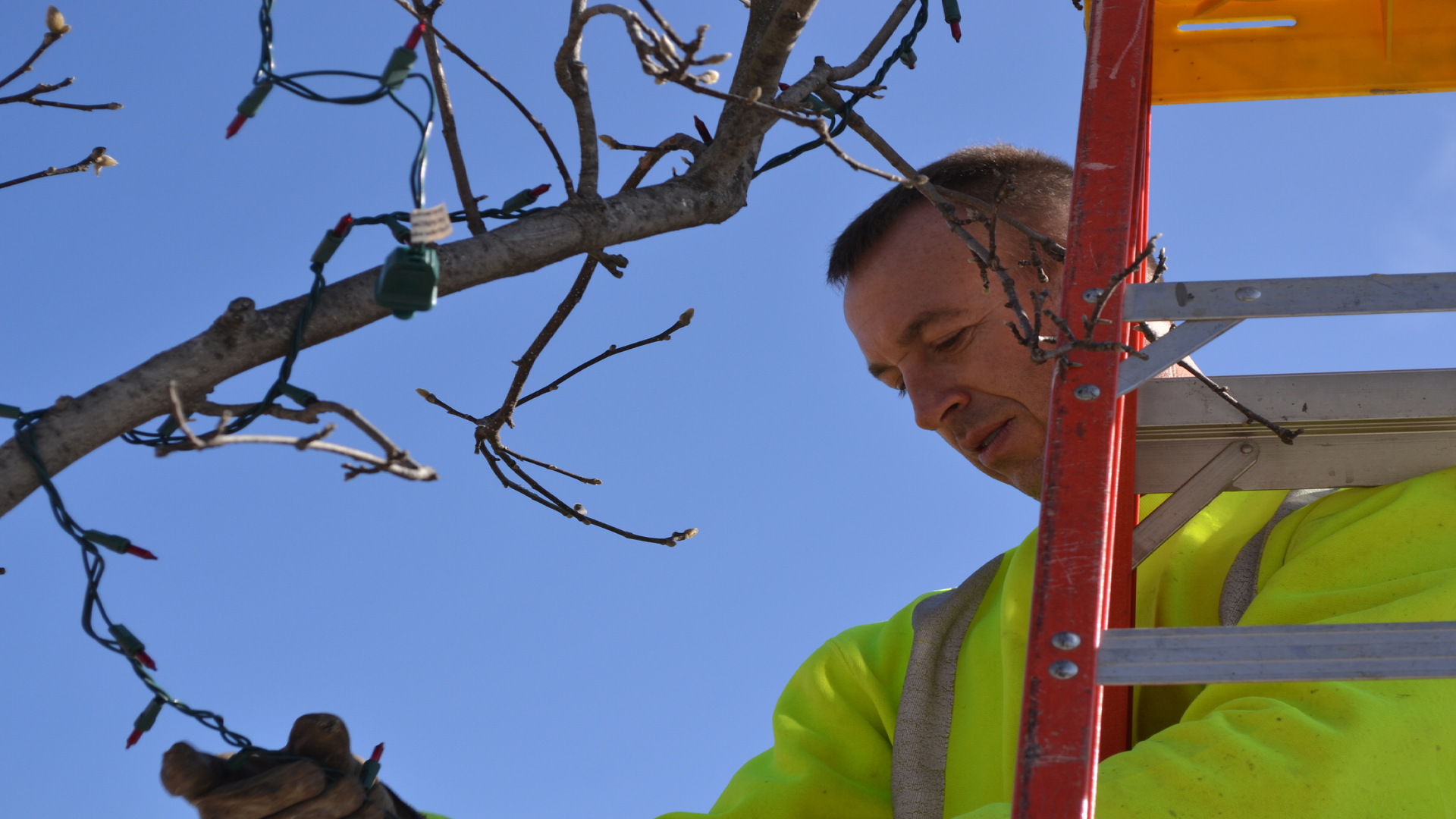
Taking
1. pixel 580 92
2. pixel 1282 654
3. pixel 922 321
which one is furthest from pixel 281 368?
pixel 922 321

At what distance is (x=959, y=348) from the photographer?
104 inches

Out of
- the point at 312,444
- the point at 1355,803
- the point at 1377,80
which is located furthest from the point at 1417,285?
the point at 312,444

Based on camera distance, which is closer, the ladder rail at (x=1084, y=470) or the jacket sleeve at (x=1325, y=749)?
the ladder rail at (x=1084, y=470)

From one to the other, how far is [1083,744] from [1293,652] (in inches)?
9.3

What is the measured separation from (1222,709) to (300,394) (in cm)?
120

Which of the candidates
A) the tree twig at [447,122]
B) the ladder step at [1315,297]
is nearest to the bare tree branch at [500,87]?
the tree twig at [447,122]

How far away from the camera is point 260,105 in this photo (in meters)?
1.29

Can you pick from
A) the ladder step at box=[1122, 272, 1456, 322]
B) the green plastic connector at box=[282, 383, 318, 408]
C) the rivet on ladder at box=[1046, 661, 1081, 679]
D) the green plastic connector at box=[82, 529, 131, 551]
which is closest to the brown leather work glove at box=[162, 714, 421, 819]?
the green plastic connector at box=[82, 529, 131, 551]

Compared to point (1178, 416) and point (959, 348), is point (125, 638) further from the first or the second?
point (959, 348)

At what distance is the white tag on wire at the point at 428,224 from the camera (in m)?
1.24

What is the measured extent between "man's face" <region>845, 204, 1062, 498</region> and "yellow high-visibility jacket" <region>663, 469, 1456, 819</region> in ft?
0.88

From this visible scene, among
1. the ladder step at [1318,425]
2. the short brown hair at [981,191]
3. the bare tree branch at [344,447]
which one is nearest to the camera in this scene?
the bare tree branch at [344,447]

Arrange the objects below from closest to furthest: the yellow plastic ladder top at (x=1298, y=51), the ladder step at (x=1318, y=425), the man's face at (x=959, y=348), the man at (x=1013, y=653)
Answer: the man at (x=1013, y=653) → the ladder step at (x=1318, y=425) → the yellow plastic ladder top at (x=1298, y=51) → the man's face at (x=959, y=348)

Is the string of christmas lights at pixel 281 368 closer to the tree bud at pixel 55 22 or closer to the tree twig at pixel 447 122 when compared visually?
the tree twig at pixel 447 122
